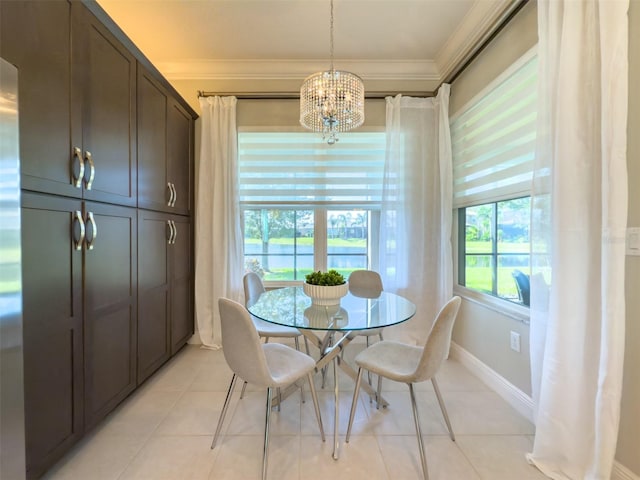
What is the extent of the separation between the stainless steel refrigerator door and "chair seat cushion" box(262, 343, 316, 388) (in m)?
0.94

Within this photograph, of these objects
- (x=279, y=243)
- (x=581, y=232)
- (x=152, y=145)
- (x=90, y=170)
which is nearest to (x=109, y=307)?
(x=90, y=170)

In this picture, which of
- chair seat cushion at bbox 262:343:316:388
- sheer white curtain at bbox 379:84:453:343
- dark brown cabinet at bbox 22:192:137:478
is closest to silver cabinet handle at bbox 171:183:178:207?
dark brown cabinet at bbox 22:192:137:478

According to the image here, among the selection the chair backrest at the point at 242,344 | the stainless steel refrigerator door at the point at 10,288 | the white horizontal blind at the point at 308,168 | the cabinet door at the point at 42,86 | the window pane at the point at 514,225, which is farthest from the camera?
the white horizontal blind at the point at 308,168

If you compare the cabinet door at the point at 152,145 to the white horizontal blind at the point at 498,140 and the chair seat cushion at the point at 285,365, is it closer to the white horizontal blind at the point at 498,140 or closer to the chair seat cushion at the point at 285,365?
the chair seat cushion at the point at 285,365

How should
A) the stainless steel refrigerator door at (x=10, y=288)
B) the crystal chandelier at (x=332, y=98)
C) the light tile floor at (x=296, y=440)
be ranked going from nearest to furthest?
1. the stainless steel refrigerator door at (x=10, y=288)
2. the light tile floor at (x=296, y=440)
3. the crystal chandelier at (x=332, y=98)

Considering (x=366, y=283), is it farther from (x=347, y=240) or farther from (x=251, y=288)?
(x=251, y=288)

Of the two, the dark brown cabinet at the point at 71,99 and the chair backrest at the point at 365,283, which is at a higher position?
the dark brown cabinet at the point at 71,99

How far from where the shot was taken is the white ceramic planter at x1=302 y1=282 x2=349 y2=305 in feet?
5.82

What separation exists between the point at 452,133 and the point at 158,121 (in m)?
2.60

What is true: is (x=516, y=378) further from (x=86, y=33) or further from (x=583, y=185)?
(x=86, y=33)

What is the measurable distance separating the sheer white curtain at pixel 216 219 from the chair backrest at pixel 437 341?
75.3 inches

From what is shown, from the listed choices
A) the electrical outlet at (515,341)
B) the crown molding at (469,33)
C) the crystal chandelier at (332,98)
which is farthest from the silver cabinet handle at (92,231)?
the crown molding at (469,33)

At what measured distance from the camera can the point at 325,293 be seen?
1773 mm

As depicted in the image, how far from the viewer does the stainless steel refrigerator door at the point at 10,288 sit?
95 cm
